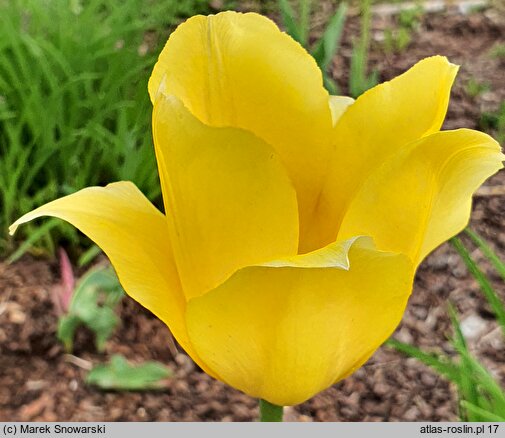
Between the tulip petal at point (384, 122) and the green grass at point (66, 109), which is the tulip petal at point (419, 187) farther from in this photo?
the green grass at point (66, 109)

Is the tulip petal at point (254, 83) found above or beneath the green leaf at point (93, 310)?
above

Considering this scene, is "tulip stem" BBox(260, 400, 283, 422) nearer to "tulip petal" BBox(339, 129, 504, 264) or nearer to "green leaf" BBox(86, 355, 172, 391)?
"tulip petal" BBox(339, 129, 504, 264)

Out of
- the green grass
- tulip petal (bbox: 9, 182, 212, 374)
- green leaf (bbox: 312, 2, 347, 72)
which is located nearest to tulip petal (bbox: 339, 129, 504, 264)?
tulip petal (bbox: 9, 182, 212, 374)

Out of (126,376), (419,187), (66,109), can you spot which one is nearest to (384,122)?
(419,187)

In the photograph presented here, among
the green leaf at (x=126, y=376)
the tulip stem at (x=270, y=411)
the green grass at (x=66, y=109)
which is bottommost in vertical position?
the green leaf at (x=126, y=376)

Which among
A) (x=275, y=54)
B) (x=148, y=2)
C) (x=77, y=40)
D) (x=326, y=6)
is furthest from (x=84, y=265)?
(x=326, y=6)

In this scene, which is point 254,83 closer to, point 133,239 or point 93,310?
point 133,239

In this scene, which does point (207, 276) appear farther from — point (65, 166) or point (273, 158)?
point (65, 166)

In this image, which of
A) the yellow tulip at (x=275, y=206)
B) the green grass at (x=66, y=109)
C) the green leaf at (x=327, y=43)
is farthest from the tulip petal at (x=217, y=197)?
the green grass at (x=66, y=109)
